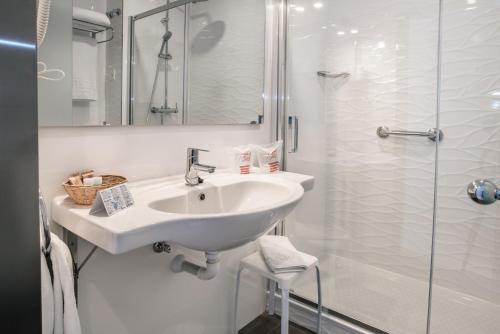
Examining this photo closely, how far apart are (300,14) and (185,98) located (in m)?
0.91

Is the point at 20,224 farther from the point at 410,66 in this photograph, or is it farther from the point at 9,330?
the point at 410,66

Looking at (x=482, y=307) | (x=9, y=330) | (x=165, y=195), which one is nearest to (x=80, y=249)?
(x=165, y=195)

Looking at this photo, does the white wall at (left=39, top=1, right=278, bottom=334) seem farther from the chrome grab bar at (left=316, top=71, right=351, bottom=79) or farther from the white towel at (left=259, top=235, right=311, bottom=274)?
the chrome grab bar at (left=316, top=71, right=351, bottom=79)

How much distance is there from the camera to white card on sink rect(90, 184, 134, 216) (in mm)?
848

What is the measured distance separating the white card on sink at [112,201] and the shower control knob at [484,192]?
99 cm

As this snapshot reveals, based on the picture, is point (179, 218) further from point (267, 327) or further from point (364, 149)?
point (364, 149)

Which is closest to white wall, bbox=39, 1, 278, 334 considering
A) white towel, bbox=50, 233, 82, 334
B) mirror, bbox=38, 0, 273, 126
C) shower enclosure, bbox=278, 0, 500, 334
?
mirror, bbox=38, 0, 273, 126

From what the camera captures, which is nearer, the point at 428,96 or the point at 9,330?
the point at 9,330

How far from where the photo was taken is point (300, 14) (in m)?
1.87

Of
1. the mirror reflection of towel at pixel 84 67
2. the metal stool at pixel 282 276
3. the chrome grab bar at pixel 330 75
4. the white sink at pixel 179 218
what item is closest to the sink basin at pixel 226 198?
the white sink at pixel 179 218

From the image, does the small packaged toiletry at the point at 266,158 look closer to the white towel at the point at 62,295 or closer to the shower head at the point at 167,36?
the shower head at the point at 167,36

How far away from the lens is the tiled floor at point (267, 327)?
1.78 meters

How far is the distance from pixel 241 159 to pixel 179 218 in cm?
73

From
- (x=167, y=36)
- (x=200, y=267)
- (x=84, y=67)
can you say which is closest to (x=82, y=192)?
(x=84, y=67)
